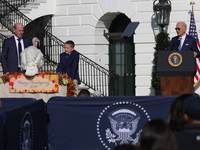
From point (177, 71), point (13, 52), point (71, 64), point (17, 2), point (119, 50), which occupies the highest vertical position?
point (17, 2)

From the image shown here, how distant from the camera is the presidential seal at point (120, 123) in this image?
7.77 m

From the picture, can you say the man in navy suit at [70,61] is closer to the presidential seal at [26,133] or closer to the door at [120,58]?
the presidential seal at [26,133]

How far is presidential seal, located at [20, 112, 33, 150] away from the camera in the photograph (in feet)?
22.2

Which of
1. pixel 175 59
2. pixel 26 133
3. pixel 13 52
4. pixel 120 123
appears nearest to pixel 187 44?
pixel 175 59

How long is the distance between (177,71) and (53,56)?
8.52 metres

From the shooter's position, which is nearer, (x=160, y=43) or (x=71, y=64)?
(x=71, y=64)

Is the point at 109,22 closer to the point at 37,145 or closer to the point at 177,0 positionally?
the point at 177,0

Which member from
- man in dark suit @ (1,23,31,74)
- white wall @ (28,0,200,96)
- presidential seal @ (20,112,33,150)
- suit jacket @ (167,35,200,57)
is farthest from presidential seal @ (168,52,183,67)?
white wall @ (28,0,200,96)

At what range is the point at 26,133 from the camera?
7.00 metres

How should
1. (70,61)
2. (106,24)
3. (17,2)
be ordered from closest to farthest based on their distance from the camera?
(70,61), (17,2), (106,24)

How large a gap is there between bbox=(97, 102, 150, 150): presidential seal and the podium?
1.57 metres

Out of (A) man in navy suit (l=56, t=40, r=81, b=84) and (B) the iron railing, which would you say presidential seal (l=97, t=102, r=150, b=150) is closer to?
(A) man in navy suit (l=56, t=40, r=81, b=84)

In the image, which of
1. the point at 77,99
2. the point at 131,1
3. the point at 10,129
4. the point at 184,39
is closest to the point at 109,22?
the point at 131,1

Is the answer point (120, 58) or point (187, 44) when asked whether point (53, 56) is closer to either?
point (120, 58)
